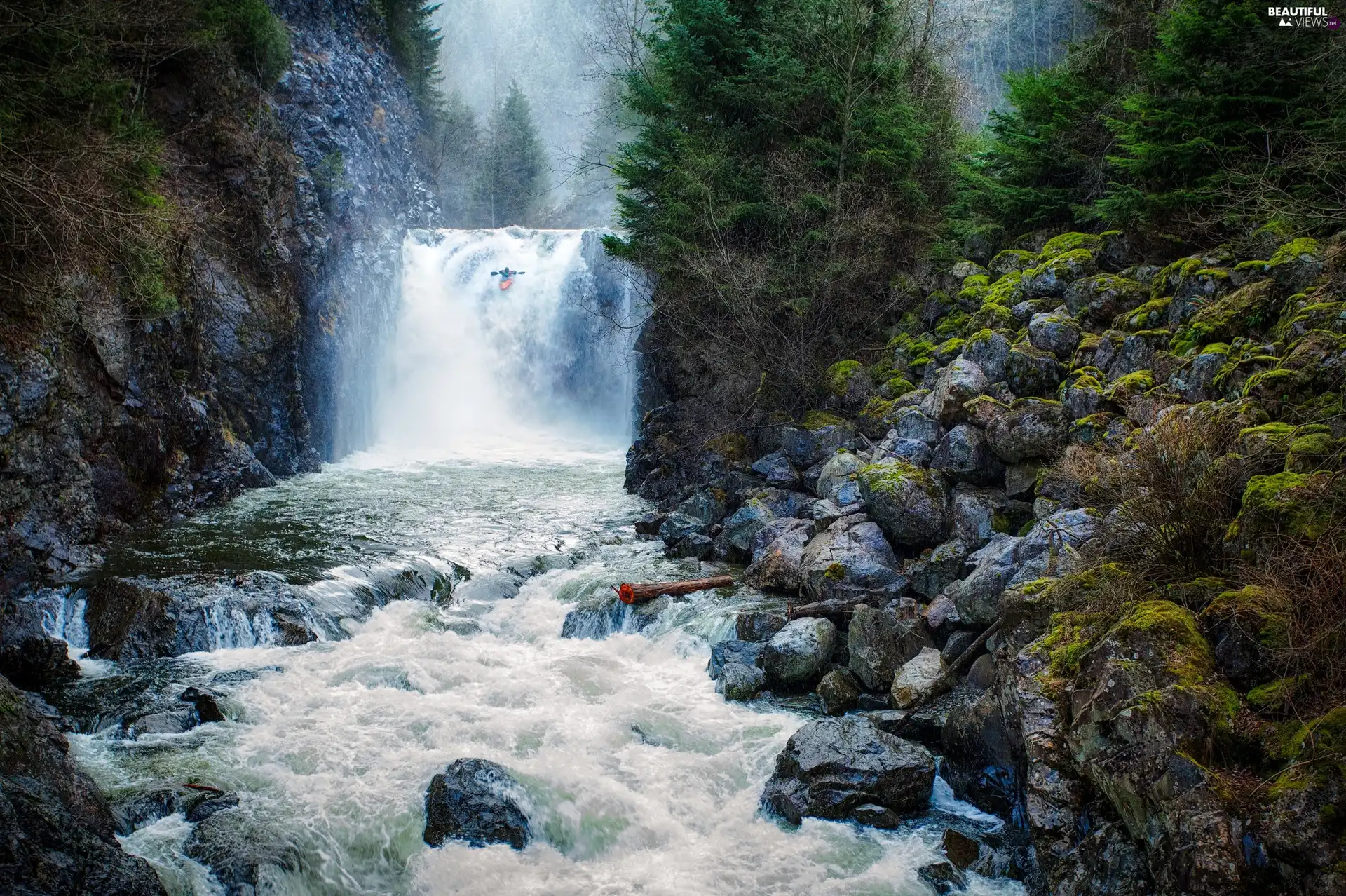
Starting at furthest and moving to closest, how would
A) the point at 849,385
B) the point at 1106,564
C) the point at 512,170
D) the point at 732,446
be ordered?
the point at 512,170
the point at 732,446
the point at 849,385
the point at 1106,564

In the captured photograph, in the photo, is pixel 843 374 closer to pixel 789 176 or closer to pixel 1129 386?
pixel 789 176

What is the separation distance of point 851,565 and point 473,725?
4.90m

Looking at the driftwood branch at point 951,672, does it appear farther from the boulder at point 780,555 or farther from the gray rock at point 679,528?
the gray rock at point 679,528

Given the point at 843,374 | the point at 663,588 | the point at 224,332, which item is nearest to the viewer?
the point at 663,588

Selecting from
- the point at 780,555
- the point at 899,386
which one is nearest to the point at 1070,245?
the point at 899,386

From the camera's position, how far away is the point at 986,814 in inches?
259

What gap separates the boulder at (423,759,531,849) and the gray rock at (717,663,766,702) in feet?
9.11

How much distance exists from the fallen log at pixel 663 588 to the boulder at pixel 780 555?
436 millimetres

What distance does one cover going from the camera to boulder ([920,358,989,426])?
11.4 meters

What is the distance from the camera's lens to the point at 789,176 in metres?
16.5

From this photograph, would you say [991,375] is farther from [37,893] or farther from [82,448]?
[82,448]

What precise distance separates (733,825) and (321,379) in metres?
19.4

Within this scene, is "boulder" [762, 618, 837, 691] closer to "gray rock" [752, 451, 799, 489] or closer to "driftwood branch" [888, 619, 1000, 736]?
"driftwood branch" [888, 619, 1000, 736]

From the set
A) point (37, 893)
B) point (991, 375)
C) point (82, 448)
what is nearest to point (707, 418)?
point (991, 375)
